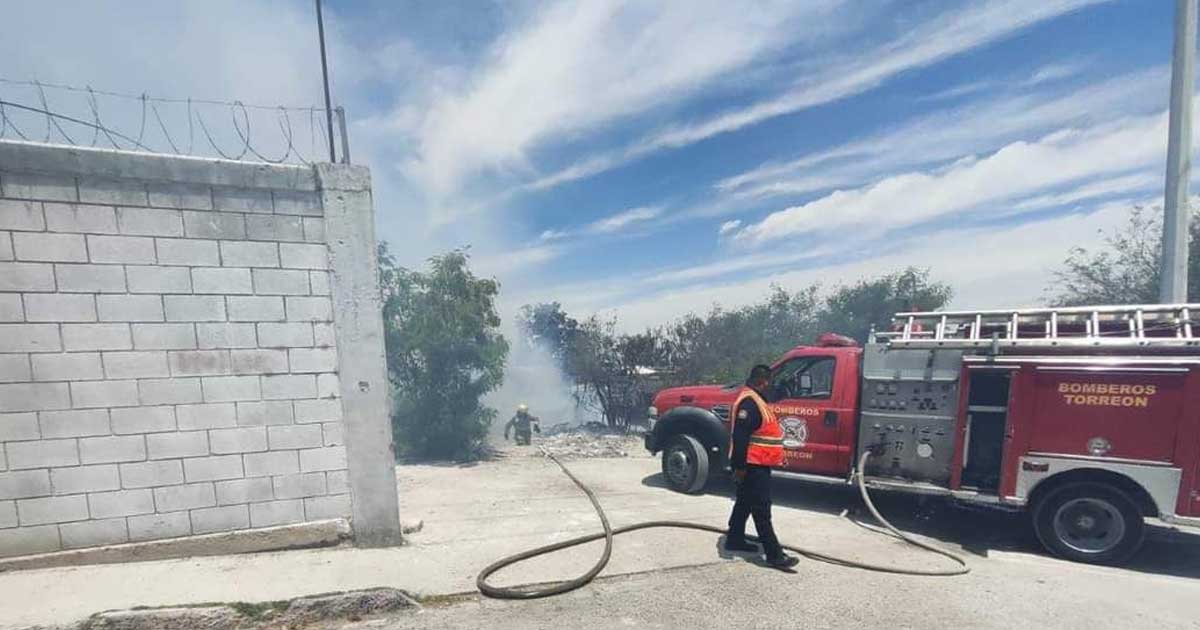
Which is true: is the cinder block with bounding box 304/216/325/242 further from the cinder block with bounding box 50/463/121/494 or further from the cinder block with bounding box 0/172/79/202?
the cinder block with bounding box 50/463/121/494

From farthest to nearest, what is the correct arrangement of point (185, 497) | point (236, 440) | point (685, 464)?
point (685, 464) < point (236, 440) < point (185, 497)

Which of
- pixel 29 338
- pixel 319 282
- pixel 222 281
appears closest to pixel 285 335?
pixel 319 282

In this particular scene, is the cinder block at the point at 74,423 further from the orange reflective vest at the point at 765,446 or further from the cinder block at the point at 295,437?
the orange reflective vest at the point at 765,446

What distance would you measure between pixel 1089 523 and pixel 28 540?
919cm

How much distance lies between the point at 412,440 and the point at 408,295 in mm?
3490

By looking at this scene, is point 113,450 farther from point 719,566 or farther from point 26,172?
point 719,566

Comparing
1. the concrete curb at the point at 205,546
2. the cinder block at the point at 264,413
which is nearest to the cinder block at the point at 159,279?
the cinder block at the point at 264,413

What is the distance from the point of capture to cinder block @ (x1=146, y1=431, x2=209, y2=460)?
4262 millimetres

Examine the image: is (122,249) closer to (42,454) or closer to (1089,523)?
(42,454)

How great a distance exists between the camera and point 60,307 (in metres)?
4.02

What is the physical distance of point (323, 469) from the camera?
473cm

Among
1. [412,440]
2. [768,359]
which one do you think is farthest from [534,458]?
[768,359]

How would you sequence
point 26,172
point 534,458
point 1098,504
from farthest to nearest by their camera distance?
point 534,458 < point 1098,504 < point 26,172

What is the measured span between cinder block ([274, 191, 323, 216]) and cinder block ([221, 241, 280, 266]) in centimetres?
32
